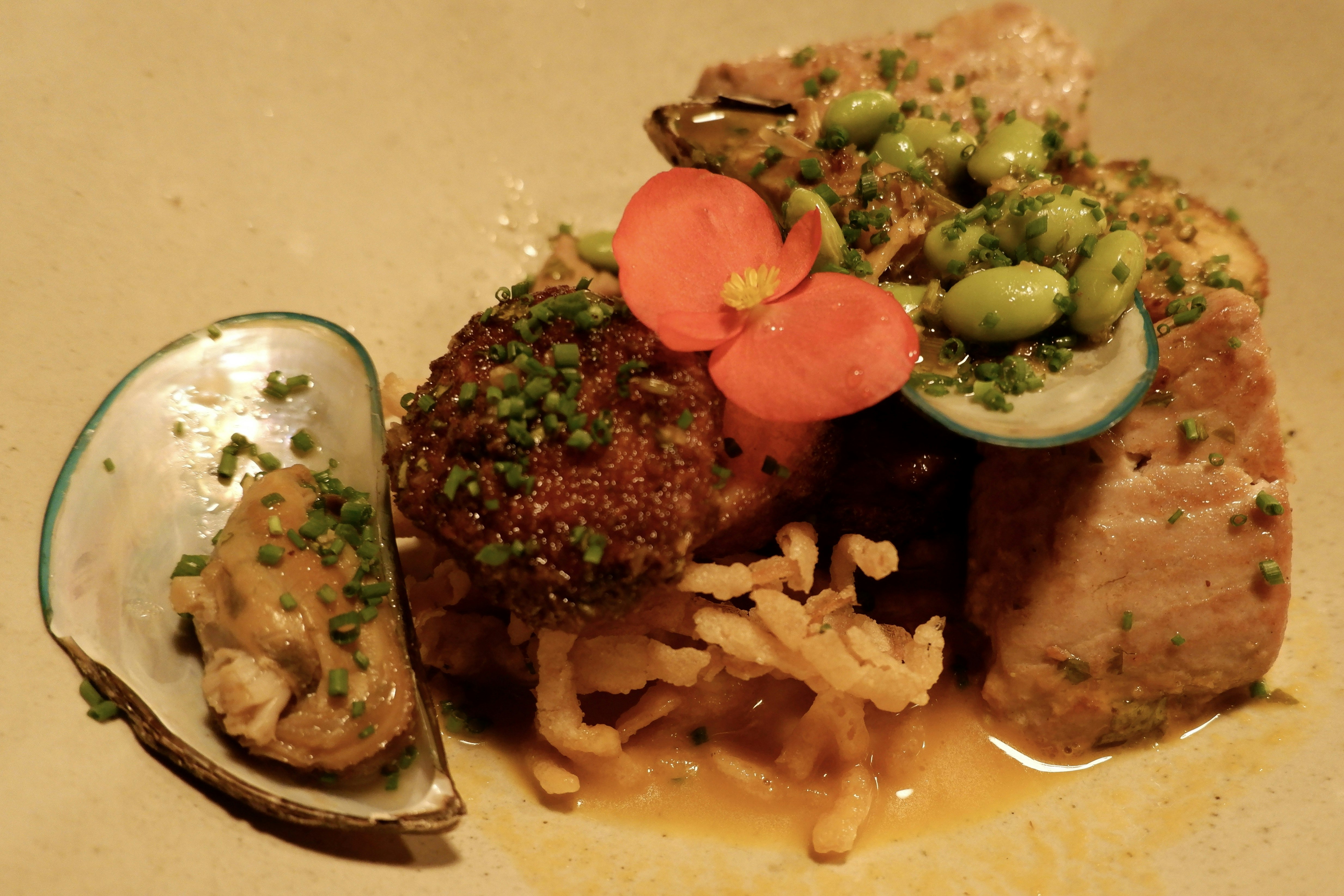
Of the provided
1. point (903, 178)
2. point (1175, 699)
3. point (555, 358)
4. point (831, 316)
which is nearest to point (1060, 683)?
point (1175, 699)

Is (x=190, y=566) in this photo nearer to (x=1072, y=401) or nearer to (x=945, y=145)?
(x=1072, y=401)

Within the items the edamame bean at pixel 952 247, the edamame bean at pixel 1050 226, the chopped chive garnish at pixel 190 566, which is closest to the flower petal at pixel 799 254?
the edamame bean at pixel 952 247

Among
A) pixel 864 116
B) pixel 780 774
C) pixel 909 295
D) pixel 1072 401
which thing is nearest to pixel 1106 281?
pixel 1072 401

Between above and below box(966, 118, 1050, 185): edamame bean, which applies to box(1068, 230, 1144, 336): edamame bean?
below

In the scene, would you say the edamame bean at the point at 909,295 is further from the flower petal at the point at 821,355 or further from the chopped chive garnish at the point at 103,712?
the chopped chive garnish at the point at 103,712

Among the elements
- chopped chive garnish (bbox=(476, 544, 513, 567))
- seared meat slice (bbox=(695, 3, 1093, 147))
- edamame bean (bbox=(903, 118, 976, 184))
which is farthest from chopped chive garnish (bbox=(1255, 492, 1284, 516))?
chopped chive garnish (bbox=(476, 544, 513, 567))

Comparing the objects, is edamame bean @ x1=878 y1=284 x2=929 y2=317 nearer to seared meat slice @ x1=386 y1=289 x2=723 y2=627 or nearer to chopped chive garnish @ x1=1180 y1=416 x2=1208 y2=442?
seared meat slice @ x1=386 y1=289 x2=723 y2=627

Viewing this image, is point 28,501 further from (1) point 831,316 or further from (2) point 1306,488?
(2) point 1306,488
